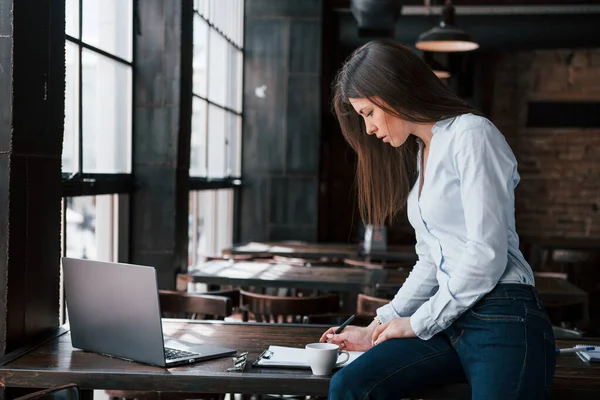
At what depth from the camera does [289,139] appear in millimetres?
7758

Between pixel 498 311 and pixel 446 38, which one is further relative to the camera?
pixel 446 38

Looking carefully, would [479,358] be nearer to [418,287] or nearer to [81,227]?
[418,287]

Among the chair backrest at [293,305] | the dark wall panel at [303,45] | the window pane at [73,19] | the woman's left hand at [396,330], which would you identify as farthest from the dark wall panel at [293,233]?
Answer: the woman's left hand at [396,330]

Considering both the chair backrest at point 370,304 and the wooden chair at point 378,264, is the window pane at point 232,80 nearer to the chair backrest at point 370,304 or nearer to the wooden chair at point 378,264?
the wooden chair at point 378,264

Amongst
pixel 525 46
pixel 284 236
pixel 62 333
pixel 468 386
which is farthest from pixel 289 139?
pixel 468 386

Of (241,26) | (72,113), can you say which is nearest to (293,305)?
(72,113)

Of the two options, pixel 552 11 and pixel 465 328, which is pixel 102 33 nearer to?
pixel 465 328

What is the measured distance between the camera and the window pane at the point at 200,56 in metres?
5.66

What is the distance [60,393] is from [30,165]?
79 cm

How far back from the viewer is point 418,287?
197 centimetres

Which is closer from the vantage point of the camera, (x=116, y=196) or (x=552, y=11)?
(x=116, y=196)

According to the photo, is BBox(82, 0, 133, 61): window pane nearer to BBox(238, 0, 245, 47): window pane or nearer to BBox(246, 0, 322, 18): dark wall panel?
BBox(238, 0, 245, 47): window pane

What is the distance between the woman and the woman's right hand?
5 cm

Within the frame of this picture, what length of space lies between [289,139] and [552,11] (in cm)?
299
